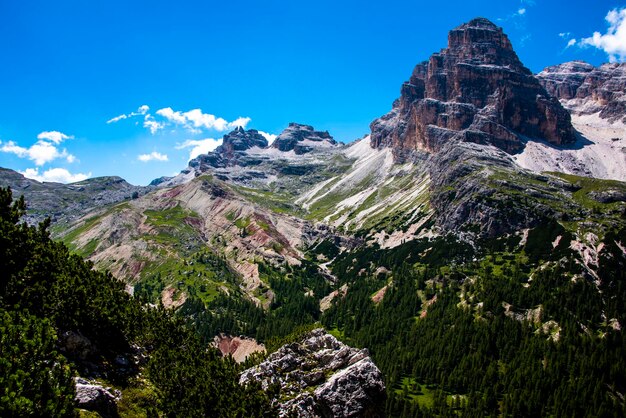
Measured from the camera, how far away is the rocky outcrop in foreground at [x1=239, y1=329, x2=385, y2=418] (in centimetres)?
6300

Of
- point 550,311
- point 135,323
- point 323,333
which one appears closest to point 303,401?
point 323,333

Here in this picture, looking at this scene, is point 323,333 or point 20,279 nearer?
point 20,279

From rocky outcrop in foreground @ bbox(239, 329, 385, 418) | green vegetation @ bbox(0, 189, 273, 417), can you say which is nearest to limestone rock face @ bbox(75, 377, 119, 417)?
green vegetation @ bbox(0, 189, 273, 417)

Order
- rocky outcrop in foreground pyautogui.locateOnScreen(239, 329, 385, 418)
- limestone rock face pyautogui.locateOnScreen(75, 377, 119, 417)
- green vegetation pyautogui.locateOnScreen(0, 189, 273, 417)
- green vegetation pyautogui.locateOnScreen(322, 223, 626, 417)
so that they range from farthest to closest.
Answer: green vegetation pyautogui.locateOnScreen(322, 223, 626, 417)
rocky outcrop in foreground pyautogui.locateOnScreen(239, 329, 385, 418)
green vegetation pyautogui.locateOnScreen(0, 189, 273, 417)
limestone rock face pyautogui.locateOnScreen(75, 377, 119, 417)

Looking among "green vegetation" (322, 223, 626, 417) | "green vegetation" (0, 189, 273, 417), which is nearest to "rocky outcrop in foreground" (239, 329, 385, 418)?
"green vegetation" (0, 189, 273, 417)

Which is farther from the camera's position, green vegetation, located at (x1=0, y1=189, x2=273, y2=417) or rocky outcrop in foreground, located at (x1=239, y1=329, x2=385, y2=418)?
rocky outcrop in foreground, located at (x1=239, y1=329, x2=385, y2=418)

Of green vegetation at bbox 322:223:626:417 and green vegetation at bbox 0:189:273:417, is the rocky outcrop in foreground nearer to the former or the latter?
green vegetation at bbox 0:189:273:417

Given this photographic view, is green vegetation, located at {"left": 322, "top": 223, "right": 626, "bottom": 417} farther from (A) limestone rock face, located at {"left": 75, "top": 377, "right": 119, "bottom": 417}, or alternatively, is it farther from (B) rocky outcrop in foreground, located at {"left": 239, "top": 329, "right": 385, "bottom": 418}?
(A) limestone rock face, located at {"left": 75, "top": 377, "right": 119, "bottom": 417}

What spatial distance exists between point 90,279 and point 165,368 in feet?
73.5

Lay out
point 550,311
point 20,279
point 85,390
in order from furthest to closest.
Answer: point 550,311, point 20,279, point 85,390

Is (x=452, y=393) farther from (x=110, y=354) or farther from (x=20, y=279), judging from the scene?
(x=20, y=279)

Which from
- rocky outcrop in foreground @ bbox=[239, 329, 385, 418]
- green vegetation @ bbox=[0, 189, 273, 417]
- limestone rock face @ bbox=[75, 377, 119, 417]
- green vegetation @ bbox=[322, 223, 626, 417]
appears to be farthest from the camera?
green vegetation @ bbox=[322, 223, 626, 417]

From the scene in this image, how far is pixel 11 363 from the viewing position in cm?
3431

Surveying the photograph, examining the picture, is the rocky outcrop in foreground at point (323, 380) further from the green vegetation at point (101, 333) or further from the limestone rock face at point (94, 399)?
the limestone rock face at point (94, 399)
